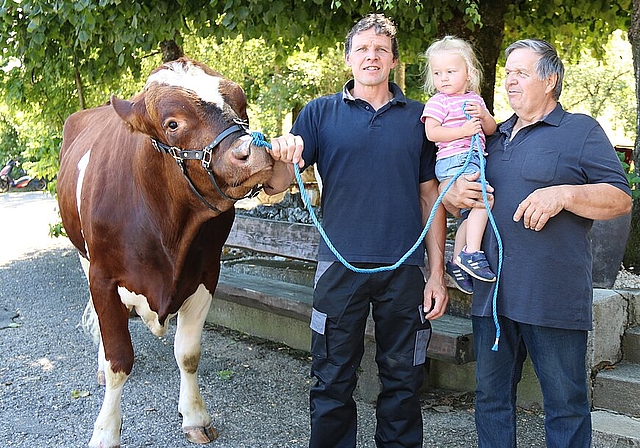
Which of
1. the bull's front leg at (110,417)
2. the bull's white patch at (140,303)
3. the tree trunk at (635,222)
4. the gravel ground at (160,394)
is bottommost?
the gravel ground at (160,394)

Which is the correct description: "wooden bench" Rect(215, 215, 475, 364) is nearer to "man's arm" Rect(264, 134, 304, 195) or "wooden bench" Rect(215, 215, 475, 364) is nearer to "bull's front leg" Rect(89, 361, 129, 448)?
"bull's front leg" Rect(89, 361, 129, 448)

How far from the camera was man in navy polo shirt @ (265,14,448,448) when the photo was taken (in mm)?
2791

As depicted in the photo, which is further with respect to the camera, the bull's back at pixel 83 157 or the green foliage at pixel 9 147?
the green foliage at pixel 9 147

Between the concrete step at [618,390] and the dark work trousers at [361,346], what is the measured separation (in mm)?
1133

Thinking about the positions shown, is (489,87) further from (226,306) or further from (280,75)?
(280,75)

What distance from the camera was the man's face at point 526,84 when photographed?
8.18 feet

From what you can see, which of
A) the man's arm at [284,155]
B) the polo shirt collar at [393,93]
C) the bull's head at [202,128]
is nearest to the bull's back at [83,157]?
the bull's head at [202,128]

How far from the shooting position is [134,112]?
2934mm

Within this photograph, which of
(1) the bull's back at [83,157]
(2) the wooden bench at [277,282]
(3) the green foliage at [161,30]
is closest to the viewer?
(1) the bull's back at [83,157]

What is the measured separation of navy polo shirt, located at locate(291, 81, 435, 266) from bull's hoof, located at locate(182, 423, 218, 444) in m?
1.45

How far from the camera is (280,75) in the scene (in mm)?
14023

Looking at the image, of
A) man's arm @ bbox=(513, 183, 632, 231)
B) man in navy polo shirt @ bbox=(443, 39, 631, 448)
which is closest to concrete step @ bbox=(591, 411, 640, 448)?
man in navy polo shirt @ bbox=(443, 39, 631, 448)

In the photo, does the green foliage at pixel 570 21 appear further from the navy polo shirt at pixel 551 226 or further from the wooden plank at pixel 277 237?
the navy polo shirt at pixel 551 226

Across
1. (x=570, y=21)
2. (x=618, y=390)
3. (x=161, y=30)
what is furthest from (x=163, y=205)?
(x=570, y=21)
